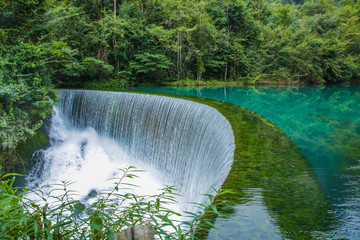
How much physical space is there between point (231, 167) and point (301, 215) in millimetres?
1057

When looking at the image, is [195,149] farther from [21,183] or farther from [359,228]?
[21,183]

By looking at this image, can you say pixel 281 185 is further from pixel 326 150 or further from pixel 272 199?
pixel 326 150

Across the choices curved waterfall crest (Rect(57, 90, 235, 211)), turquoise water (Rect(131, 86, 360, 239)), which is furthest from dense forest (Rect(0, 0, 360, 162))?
turquoise water (Rect(131, 86, 360, 239))

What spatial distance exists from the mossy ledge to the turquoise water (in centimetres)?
9

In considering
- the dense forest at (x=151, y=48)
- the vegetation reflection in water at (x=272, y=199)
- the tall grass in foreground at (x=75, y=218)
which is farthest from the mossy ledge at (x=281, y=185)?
the dense forest at (x=151, y=48)

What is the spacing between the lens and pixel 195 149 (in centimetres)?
559

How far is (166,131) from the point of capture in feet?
23.1

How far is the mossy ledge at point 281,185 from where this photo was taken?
2.04 metres

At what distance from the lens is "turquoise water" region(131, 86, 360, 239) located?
2.06 m

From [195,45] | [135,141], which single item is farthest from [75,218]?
[195,45]

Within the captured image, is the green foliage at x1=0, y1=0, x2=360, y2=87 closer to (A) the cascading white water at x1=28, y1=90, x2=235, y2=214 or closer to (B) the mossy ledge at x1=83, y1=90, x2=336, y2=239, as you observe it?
(A) the cascading white water at x1=28, y1=90, x2=235, y2=214

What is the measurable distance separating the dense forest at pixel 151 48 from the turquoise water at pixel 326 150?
5274mm

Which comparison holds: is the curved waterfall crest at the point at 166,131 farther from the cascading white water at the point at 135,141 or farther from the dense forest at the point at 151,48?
the dense forest at the point at 151,48

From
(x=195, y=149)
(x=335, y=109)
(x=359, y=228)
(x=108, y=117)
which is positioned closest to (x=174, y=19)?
(x=108, y=117)
